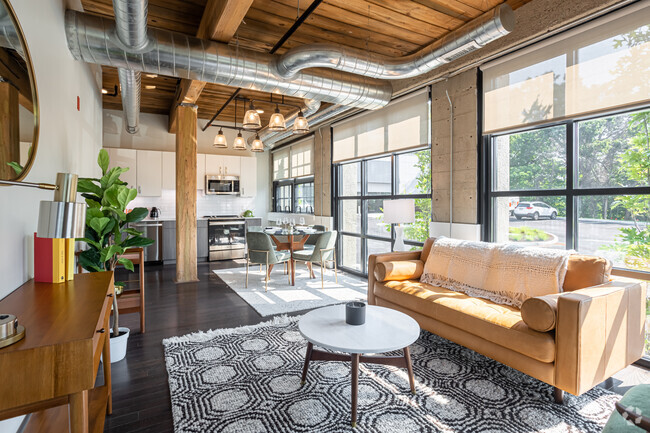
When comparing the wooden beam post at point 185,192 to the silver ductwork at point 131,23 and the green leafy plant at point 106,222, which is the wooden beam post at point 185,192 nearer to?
the silver ductwork at point 131,23

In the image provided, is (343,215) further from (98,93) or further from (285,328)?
(98,93)

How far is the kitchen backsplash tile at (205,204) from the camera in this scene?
311 inches

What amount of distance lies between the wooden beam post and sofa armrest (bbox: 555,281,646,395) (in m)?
5.19

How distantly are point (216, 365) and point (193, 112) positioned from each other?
14.5 ft

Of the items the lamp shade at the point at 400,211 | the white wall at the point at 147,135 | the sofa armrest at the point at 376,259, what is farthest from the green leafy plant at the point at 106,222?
the white wall at the point at 147,135

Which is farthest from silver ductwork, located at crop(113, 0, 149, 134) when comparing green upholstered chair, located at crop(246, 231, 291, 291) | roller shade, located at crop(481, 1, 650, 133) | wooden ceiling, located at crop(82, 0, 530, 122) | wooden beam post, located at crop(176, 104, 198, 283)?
roller shade, located at crop(481, 1, 650, 133)

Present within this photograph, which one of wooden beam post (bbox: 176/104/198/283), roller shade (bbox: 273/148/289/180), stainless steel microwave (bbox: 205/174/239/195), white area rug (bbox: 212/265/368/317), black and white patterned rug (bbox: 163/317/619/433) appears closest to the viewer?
black and white patterned rug (bbox: 163/317/619/433)

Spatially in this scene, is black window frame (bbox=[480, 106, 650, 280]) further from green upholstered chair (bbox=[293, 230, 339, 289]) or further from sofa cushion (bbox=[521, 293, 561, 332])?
green upholstered chair (bbox=[293, 230, 339, 289])

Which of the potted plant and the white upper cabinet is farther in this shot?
the white upper cabinet

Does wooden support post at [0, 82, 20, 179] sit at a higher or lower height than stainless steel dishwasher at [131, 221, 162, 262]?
higher

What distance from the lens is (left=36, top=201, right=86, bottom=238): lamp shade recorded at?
131cm

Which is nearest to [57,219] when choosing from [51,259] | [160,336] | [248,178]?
[51,259]

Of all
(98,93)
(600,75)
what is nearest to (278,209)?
(98,93)

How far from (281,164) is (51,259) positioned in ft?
23.8
